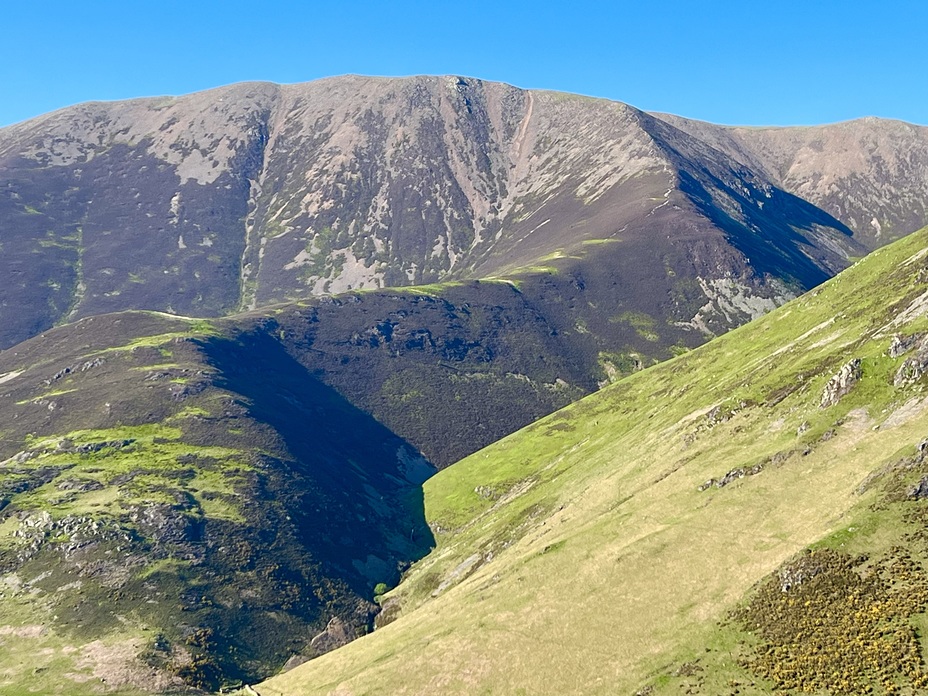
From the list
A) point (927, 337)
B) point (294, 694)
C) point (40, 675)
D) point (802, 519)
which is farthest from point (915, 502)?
point (40, 675)

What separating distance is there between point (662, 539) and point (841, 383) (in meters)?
32.4

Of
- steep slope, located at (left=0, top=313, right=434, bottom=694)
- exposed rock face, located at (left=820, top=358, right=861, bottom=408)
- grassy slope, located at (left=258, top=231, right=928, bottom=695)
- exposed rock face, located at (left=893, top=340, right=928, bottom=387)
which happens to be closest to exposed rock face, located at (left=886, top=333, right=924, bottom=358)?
grassy slope, located at (left=258, top=231, right=928, bottom=695)

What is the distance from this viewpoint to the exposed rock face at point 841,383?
303 ft

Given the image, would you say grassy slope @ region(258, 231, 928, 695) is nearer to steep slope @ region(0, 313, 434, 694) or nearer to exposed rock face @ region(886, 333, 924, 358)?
exposed rock face @ region(886, 333, 924, 358)

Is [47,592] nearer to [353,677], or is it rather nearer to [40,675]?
[40,675]

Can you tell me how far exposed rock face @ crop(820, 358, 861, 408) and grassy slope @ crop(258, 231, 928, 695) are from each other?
46.9 inches

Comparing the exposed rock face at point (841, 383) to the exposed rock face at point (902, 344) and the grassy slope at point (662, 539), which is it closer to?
the grassy slope at point (662, 539)

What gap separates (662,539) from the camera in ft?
269

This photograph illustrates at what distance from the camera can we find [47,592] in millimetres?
131375

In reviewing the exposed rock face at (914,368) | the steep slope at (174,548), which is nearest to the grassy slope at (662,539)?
the exposed rock face at (914,368)

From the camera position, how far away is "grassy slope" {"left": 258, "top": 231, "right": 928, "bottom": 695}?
69.9 meters

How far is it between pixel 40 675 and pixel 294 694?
45.6 m

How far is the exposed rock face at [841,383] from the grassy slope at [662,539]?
1.19 metres

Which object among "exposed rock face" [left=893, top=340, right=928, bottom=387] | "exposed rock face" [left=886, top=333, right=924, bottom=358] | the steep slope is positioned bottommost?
"exposed rock face" [left=893, top=340, right=928, bottom=387]
